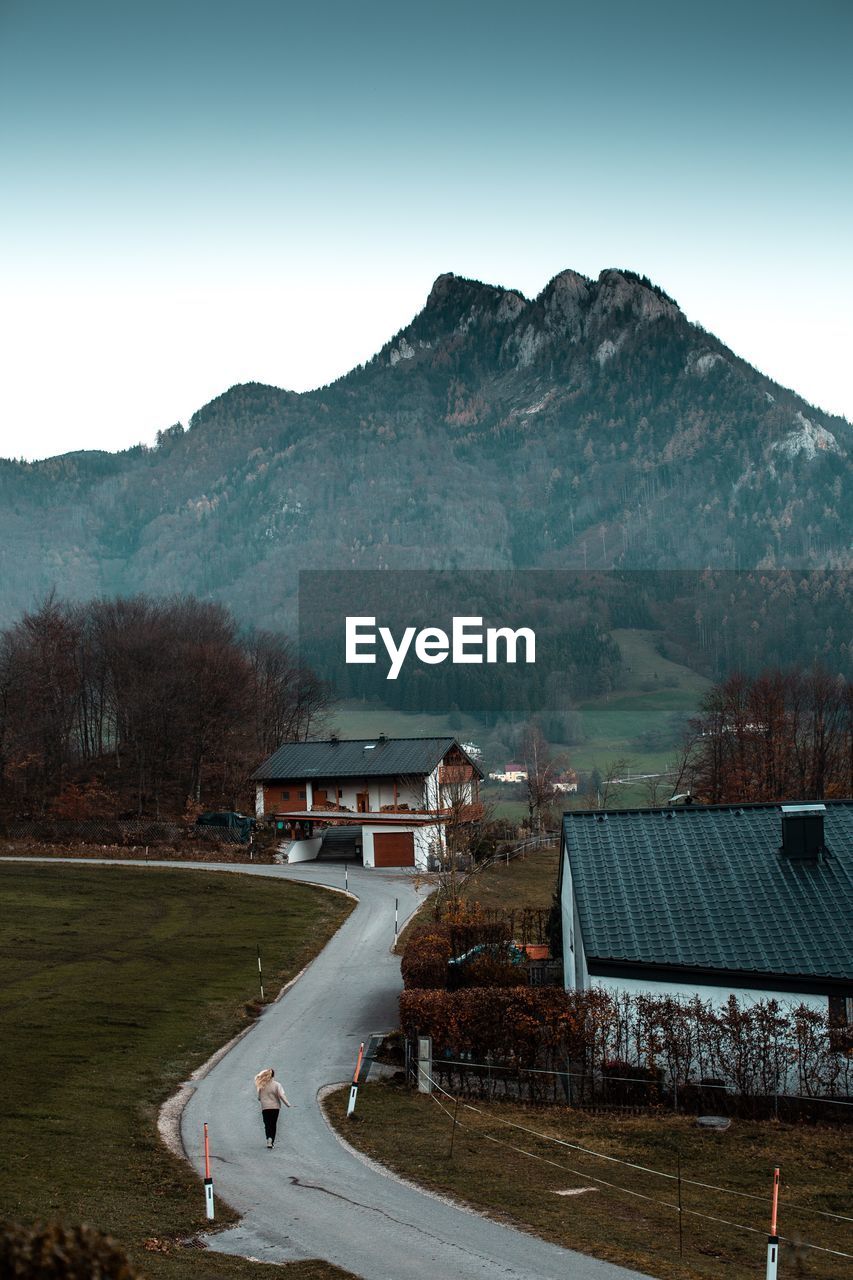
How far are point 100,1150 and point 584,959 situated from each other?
1163 cm

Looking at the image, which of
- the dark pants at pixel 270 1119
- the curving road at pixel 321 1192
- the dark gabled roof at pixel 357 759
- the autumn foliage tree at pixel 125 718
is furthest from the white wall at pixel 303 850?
the dark pants at pixel 270 1119

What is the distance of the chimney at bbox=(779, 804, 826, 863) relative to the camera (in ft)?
84.5

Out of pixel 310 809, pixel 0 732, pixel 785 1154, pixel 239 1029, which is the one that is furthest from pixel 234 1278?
pixel 0 732

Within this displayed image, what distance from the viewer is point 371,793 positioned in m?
71.6

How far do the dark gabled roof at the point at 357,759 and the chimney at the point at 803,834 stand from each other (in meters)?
44.3

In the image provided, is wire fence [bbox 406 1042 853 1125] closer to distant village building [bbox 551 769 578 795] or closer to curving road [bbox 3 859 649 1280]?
curving road [bbox 3 859 649 1280]

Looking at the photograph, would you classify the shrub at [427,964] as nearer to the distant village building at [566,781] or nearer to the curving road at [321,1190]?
the curving road at [321,1190]

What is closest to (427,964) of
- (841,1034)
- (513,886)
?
(841,1034)

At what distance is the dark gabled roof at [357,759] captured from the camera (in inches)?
2788

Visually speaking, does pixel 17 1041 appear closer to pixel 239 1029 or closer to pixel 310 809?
pixel 239 1029

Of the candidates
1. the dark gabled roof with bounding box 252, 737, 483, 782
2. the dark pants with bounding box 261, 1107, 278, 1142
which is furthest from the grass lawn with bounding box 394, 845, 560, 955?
the dark pants with bounding box 261, 1107, 278, 1142

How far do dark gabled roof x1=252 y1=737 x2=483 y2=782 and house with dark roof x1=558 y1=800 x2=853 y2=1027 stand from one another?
41.5 meters

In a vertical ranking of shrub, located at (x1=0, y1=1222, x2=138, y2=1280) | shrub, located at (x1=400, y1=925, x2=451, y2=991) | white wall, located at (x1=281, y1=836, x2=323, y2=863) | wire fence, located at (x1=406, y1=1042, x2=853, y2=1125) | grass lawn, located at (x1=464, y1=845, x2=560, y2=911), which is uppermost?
shrub, located at (x1=0, y1=1222, x2=138, y2=1280)

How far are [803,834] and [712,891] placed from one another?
2.64 m
